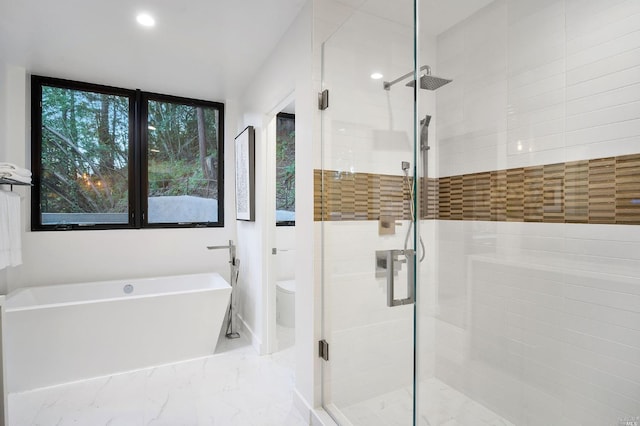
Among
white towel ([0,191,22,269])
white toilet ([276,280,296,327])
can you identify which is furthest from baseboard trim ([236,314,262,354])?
white towel ([0,191,22,269])

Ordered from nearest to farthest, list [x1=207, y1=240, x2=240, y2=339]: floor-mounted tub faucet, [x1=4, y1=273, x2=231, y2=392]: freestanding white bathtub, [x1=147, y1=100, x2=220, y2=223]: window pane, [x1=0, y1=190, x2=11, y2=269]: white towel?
1. [x1=4, y1=273, x2=231, y2=392]: freestanding white bathtub
2. [x1=0, y1=190, x2=11, y2=269]: white towel
3. [x1=207, y1=240, x2=240, y2=339]: floor-mounted tub faucet
4. [x1=147, y1=100, x2=220, y2=223]: window pane

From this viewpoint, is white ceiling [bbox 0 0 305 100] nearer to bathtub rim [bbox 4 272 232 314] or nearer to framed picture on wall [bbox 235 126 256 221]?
framed picture on wall [bbox 235 126 256 221]

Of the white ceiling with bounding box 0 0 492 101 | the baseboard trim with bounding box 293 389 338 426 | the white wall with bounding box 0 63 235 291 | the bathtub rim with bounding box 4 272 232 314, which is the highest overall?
the white ceiling with bounding box 0 0 492 101

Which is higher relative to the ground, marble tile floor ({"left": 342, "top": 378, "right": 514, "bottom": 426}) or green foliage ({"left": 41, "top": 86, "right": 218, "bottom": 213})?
green foliage ({"left": 41, "top": 86, "right": 218, "bottom": 213})

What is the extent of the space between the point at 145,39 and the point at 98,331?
222cm

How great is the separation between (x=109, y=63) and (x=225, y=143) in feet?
4.29

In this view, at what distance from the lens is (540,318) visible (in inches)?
62.2

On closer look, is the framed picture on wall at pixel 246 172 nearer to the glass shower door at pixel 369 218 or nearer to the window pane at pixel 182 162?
the window pane at pixel 182 162

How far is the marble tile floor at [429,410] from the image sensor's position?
61.7 inches

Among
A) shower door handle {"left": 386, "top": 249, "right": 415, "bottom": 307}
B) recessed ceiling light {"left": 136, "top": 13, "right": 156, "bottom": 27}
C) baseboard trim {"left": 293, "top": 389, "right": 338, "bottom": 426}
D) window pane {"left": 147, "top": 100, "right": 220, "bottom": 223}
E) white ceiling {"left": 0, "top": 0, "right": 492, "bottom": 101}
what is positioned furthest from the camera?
window pane {"left": 147, "top": 100, "right": 220, "bottom": 223}

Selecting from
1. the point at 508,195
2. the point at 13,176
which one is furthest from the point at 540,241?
the point at 13,176

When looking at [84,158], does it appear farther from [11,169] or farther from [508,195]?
[508,195]

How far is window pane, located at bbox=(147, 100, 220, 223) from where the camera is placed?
359 cm

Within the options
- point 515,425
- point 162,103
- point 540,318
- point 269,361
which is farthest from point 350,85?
point 162,103
